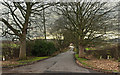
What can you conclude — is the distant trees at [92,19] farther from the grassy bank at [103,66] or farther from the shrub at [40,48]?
the shrub at [40,48]

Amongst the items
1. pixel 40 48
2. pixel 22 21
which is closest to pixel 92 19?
pixel 22 21

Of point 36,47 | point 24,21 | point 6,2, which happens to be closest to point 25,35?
point 24,21

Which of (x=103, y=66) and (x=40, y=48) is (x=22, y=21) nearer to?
(x=40, y=48)

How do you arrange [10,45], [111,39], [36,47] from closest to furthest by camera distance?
[111,39] < [10,45] < [36,47]

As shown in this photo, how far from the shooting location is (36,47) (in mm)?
18703

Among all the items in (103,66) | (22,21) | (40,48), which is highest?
(22,21)

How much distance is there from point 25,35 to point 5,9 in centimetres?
340

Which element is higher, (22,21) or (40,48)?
(22,21)

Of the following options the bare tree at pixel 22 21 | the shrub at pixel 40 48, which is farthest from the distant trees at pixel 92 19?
the shrub at pixel 40 48

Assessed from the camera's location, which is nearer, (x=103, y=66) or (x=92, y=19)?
(x=103, y=66)

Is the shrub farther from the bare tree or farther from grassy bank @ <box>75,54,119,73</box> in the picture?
grassy bank @ <box>75,54,119,73</box>

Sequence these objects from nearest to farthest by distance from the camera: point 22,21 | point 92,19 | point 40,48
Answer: point 92,19, point 22,21, point 40,48

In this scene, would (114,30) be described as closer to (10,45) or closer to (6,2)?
(6,2)

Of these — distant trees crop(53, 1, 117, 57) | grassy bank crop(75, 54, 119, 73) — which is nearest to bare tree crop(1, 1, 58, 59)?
distant trees crop(53, 1, 117, 57)
